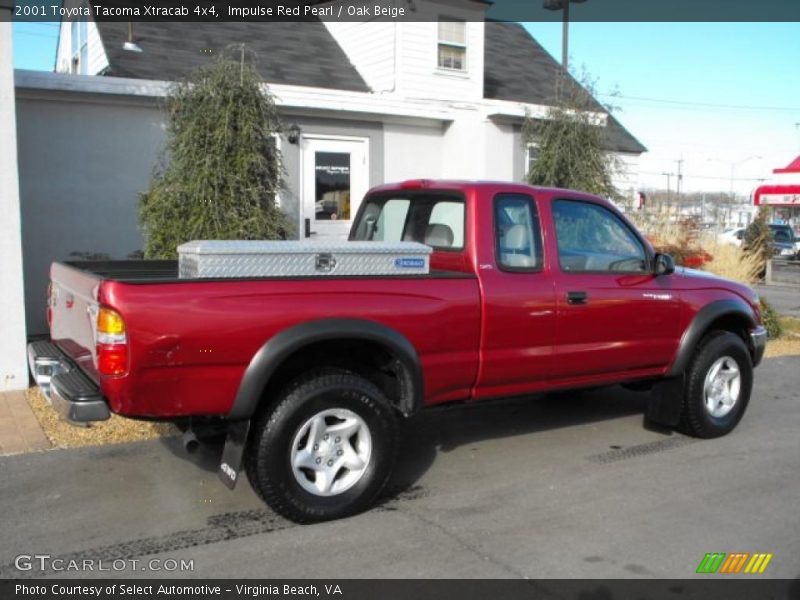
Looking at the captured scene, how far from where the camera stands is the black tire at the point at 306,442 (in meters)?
4.07

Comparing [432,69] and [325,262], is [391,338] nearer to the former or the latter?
[325,262]

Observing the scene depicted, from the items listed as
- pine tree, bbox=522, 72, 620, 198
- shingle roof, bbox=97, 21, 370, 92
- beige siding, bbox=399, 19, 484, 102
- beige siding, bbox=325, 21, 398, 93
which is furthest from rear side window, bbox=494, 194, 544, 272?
beige siding, bbox=325, 21, 398, 93

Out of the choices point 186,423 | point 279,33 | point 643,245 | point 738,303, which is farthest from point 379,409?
point 279,33

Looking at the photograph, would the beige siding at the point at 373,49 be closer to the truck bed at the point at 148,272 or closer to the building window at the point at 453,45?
the building window at the point at 453,45

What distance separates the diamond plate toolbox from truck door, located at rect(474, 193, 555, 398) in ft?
1.64

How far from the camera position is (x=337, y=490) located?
171 inches

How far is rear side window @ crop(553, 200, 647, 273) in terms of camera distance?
531cm

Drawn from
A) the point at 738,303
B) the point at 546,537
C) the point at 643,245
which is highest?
the point at 643,245

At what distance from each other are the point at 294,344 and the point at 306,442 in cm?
59

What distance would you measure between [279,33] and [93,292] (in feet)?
39.2

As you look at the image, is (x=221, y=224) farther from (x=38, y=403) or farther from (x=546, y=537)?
(x=546, y=537)

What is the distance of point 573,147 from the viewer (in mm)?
11938

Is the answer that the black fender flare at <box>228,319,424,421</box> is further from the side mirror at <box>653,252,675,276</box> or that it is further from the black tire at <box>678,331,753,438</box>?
the black tire at <box>678,331,753,438</box>

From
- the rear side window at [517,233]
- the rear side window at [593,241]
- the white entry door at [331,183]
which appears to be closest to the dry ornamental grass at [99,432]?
the rear side window at [517,233]
